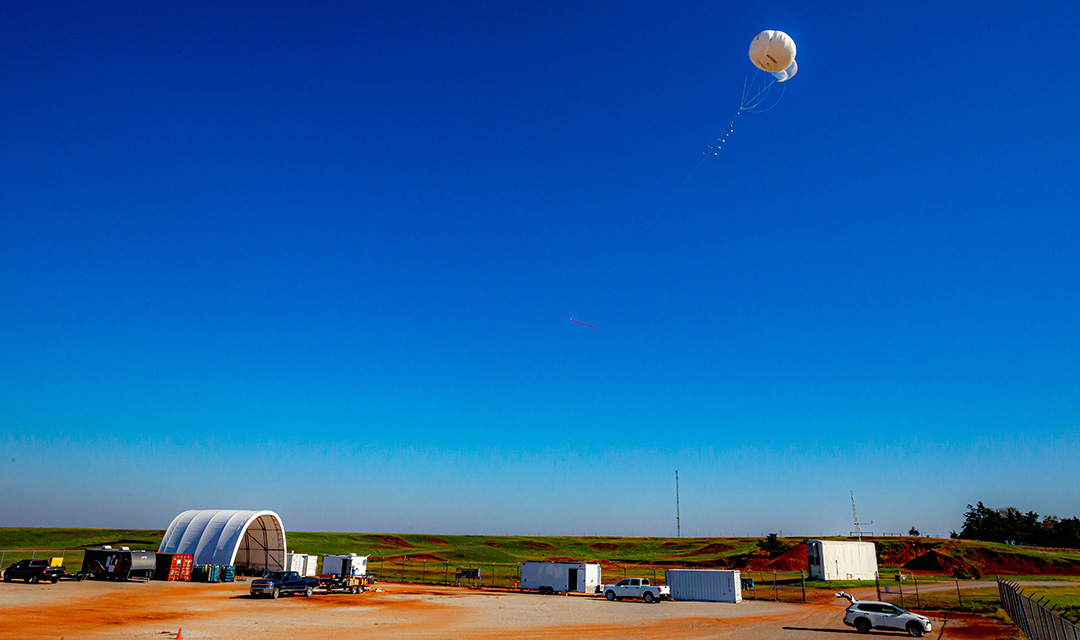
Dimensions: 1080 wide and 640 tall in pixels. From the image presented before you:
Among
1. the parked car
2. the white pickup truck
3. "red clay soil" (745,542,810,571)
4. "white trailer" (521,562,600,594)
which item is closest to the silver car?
the parked car

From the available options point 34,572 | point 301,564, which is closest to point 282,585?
point 34,572

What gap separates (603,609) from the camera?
3706 centimetres

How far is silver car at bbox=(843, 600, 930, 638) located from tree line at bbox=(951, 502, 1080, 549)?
13035cm

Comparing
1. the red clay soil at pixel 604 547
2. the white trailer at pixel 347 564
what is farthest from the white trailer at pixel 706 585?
the red clay soil at pixel 604 547

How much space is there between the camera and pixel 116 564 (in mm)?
49656

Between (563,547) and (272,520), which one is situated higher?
(272,520)

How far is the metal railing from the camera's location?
17719 mm

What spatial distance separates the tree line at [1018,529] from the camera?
128 metres

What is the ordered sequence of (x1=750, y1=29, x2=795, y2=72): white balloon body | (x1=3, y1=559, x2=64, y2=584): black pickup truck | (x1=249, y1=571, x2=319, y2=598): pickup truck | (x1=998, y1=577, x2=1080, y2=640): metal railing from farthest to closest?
1. (x1=3, y1=559, x2=64, y2=584): black pickup truck
2. (x1=249, y1=571, x2=319, y2=598): pickup truck
3. (x1=750, y1=29, x2=795, y2=72): white balloon body
4. (x1=998, y1=577, x2=1080, y2=640): metal railing

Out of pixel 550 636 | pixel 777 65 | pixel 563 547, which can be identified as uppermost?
pixel 777 65

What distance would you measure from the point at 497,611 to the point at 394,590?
1864cm

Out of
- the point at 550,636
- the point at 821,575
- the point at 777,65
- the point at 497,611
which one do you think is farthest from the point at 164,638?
the point at 821,575

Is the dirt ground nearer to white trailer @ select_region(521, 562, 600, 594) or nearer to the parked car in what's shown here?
the parked car

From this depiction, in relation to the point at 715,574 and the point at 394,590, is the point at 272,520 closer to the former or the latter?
the point at 394,590
